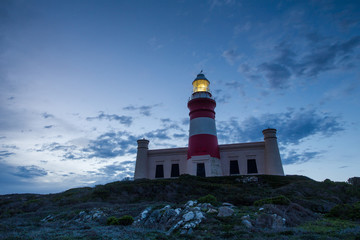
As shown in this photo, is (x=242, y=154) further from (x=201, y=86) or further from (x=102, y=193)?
(x=102, y=193)

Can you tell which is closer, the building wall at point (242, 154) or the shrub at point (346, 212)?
the shrub at point (346, 212)

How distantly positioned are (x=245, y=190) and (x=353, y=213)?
28.9 feet

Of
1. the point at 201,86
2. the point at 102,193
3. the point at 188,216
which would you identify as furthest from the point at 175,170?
the point at 188,216

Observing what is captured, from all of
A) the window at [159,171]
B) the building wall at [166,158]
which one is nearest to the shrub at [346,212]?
the building wall at [166,158]

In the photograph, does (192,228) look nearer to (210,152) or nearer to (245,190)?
(245,190)

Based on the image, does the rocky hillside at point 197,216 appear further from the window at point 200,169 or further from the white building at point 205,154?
the white building at point 205,154

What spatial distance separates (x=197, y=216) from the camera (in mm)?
9031

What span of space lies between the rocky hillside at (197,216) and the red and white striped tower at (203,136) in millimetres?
5341

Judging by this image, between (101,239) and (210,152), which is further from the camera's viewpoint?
(210,152)

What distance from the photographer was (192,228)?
815 centimetres

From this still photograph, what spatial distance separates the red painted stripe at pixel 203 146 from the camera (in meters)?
26.8

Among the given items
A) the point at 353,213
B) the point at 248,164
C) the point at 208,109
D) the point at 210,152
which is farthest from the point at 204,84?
the point at 353,213

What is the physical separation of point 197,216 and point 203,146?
17983 millimetres

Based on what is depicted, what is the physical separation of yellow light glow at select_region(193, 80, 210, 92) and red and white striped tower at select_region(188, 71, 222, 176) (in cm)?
34
